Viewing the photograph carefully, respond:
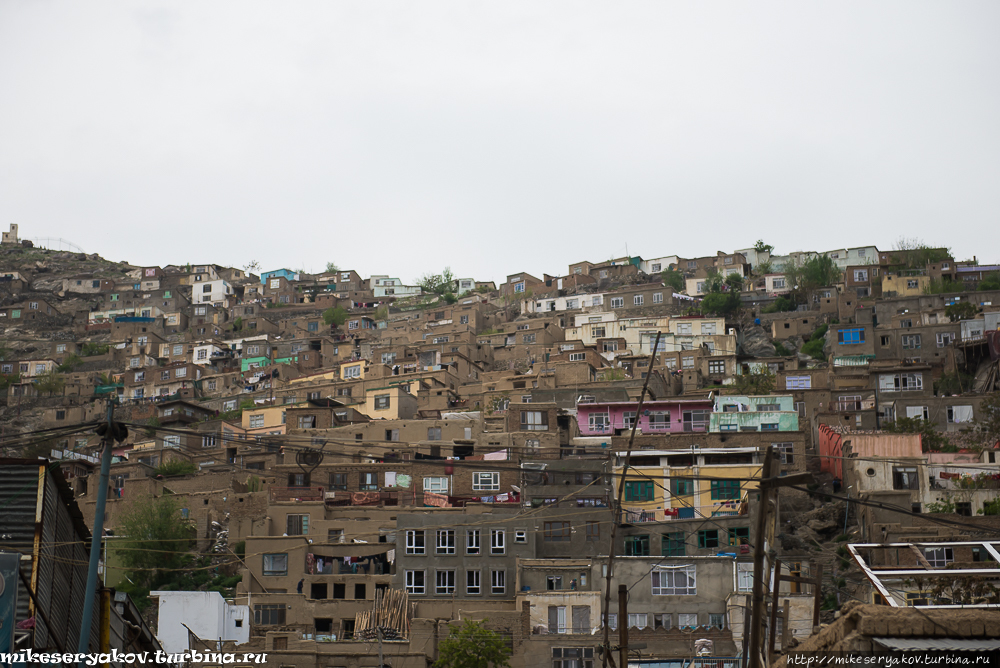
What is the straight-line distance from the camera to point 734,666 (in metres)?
36.0

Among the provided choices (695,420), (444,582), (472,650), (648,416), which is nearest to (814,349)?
(695,420)

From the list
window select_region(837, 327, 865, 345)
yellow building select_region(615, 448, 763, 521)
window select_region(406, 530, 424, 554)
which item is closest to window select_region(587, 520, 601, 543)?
yellow building select_region(615, 448, 763, 521)

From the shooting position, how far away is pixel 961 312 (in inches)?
2793

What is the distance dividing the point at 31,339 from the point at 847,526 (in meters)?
93.6

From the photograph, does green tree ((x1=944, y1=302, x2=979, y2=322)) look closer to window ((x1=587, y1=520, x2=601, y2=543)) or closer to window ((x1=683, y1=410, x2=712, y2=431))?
window ((x1=683, y1=410, x2=712, y2=431))

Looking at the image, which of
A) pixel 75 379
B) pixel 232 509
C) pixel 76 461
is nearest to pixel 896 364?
pixel 232 509

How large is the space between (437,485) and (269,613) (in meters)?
12.1

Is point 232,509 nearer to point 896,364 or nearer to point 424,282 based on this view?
point 896,364

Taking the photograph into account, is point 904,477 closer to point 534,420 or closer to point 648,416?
point 648,416

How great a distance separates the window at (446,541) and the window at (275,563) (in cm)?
665

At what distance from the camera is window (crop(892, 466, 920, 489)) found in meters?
46.4

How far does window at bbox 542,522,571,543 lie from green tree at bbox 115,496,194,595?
50.5ft

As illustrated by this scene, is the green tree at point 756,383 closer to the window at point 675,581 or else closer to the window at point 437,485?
the window at point 437,485

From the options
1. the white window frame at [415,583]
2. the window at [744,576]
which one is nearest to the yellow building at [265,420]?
the white window frame at [415,583]
